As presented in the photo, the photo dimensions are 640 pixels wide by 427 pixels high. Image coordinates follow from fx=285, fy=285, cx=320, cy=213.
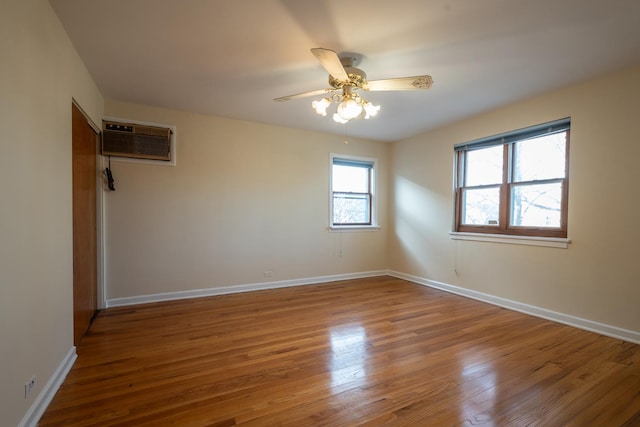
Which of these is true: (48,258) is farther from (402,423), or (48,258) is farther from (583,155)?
(583,155)

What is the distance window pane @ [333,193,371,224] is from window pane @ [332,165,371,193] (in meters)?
0.12

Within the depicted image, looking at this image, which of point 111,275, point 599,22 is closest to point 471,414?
point 599,22

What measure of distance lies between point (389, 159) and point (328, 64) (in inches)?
150

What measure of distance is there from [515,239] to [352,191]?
2702 mm

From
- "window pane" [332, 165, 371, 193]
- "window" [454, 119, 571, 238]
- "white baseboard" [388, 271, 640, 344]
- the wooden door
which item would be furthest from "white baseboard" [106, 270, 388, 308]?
"window" [454, 119, 571, 238]

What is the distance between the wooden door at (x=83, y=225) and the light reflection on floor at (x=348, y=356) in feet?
7.47

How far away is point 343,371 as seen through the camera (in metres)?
2.19

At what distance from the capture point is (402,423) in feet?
5.37

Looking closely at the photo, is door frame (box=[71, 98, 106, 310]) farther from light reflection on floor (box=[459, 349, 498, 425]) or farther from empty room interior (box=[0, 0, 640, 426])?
light reflection on floor (box=[459, 349, 498, 425])

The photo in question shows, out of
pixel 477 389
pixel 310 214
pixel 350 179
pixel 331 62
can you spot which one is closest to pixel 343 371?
pixel 477 389

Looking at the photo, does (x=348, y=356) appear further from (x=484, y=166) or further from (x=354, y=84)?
(x=484, y=166)

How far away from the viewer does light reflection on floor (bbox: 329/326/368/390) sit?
2.08 meters

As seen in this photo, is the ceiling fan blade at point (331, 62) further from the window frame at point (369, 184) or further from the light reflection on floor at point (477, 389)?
the window frame at point (369, 184)

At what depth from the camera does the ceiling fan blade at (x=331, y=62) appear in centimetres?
193
